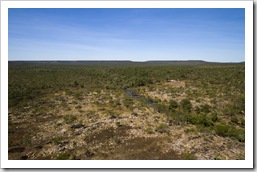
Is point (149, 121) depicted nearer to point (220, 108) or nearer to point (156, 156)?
point (156, 156)

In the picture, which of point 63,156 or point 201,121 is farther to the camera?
point 201,121

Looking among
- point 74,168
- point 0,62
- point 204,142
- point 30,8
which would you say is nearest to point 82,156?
point 74,168

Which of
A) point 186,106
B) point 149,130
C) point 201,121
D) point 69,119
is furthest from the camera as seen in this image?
point 186,106

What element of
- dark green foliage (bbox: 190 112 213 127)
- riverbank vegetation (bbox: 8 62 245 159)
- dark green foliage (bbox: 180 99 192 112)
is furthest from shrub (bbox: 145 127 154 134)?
dark green foliage (bbox: 180 99 192 112)

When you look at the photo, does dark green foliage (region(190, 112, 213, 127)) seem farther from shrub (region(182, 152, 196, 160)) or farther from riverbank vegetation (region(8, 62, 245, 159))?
shrub (region(182, 152, 196, 160))

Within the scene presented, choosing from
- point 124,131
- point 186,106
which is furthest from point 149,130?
point 186,106

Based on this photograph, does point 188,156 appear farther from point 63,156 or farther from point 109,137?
point 63,156

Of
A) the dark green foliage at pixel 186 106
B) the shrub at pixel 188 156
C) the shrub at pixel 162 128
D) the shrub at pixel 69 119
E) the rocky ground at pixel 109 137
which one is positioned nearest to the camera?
the shrub at pixel 188 156

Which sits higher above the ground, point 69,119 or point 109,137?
point 69,119

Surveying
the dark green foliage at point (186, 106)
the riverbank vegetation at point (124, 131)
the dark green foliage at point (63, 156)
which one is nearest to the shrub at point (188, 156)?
the riverbank vegetation at point (124, 131)

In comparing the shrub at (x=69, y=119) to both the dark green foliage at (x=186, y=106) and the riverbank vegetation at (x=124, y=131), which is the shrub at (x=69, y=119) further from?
the dark green foliage at (x=186, y=106)

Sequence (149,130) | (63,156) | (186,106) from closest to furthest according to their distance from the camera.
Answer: (63,156), (149,130), (186,106)
